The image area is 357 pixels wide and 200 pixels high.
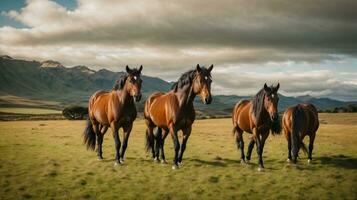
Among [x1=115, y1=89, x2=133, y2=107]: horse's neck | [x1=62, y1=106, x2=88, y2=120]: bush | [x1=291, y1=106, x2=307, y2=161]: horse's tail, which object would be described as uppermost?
[x1=115, y1=89, x2=133, y2=107]: horse's neck

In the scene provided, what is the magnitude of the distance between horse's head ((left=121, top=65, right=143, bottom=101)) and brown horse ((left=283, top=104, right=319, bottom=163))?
7.15 m

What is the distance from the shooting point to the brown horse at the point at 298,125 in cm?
1536

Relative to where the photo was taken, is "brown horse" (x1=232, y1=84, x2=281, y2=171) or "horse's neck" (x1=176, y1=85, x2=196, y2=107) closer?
"brown horse" (x1=232, y1=84, x2=281, y2=171)

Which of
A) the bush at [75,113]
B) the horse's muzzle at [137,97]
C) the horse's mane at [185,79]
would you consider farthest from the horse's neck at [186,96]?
the bush at [75,113]

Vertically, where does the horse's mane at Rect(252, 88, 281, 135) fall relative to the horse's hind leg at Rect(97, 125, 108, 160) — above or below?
above

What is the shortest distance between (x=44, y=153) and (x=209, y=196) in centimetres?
1136

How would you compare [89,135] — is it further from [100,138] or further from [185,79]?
[185,79]

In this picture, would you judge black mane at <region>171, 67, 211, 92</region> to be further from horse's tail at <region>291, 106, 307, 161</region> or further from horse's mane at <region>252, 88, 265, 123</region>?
horse's tail at <region>291, 106, 307, 161</region>

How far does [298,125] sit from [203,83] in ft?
17.6

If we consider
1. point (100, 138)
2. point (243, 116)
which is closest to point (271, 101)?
point (243, 116)

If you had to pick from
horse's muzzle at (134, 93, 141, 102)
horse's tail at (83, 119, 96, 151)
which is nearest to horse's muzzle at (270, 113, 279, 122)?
horse's muzzle at (134, 93, 141, 102)

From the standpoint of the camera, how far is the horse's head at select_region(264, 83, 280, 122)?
44.4 feet

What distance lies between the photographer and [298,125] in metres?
15.8

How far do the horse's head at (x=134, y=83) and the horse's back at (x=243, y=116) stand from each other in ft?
17.0
